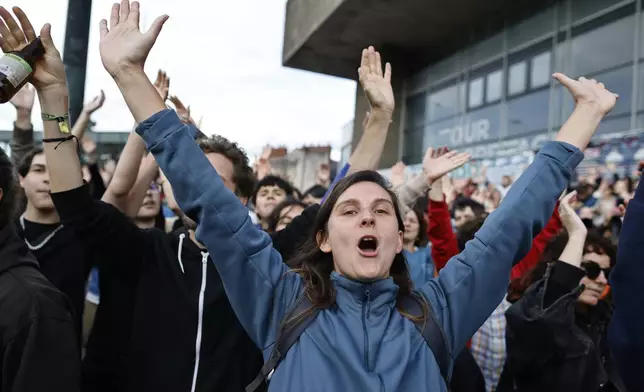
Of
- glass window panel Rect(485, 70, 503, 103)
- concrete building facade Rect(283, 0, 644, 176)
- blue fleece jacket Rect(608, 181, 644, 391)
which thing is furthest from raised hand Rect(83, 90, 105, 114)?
glass window panel Rect(485, 70, 503, 103)

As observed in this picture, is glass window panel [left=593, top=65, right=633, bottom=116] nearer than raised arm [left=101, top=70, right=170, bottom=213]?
No

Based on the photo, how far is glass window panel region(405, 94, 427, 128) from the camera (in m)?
19.7

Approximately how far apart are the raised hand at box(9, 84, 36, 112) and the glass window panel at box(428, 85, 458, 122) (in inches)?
601

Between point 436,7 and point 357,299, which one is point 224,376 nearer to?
point 357,299

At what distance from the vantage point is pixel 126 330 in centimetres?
255

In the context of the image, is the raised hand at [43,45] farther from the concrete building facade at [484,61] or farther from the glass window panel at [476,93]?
the glass window panel at [476,93]

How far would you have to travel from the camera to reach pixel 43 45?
6.34 feet

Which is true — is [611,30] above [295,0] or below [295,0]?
below

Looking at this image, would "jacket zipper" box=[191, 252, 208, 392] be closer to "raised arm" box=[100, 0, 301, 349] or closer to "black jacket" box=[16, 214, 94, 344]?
"raised arm" box=[100, 0, 301, 349]

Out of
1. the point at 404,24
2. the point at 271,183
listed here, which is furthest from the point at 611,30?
the point at 271,183

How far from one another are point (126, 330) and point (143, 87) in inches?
53.7

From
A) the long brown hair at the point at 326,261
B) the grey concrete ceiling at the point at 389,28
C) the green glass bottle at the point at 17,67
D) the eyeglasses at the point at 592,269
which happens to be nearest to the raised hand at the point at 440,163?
the eyeglasses at the point at 592,269

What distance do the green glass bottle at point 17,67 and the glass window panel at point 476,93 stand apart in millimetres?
15589

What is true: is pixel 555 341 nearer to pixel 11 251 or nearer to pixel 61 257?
pixel 11 251
